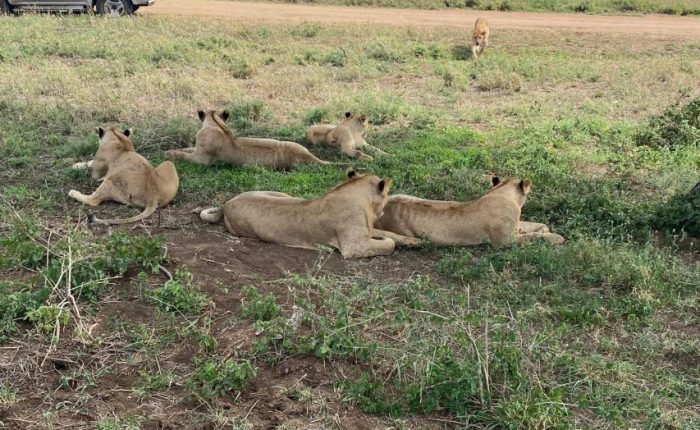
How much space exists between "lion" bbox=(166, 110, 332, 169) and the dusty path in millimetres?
12547

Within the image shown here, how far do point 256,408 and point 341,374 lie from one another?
57 centimetres

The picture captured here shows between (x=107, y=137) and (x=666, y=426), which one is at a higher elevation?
(x=107, y=137)

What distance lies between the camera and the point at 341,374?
14.8ft

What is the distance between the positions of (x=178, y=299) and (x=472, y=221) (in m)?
2.79

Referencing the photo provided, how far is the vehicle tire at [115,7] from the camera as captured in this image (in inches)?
771

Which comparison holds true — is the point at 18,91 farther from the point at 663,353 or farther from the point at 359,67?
the point at 663,353

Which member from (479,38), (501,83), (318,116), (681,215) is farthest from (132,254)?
(479,38)

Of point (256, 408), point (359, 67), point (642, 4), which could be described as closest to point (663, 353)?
point (256, 408)

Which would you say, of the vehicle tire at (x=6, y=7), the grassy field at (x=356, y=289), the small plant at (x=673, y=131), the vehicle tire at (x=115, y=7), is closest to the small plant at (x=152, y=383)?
the grassy field at (x=356, y=289)

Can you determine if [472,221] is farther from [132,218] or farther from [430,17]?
[430,17]

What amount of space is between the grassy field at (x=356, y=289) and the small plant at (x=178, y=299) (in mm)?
16

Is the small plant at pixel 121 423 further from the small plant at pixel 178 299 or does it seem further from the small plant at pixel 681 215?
the small plant at pixel 681 215

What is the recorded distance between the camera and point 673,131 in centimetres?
1013

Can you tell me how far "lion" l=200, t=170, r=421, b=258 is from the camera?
6578 mm
